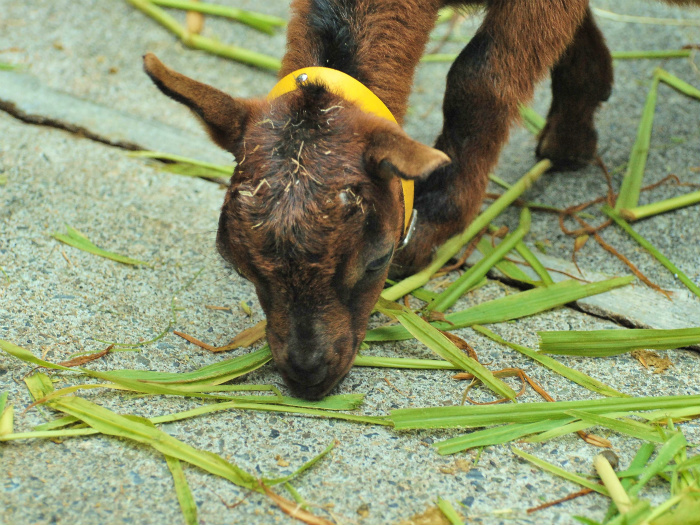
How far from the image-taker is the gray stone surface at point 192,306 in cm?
282

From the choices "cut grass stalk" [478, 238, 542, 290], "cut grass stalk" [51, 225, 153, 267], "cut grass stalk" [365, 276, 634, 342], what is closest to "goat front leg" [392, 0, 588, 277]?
"cut grass stalk" [478, 238, 542, 290]

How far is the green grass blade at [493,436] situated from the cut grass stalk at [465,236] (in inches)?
43.8

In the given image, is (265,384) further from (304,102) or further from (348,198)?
(304,102)

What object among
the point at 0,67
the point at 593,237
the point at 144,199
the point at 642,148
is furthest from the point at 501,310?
the point at 0,67

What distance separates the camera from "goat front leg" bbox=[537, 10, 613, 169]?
5074 millimetres

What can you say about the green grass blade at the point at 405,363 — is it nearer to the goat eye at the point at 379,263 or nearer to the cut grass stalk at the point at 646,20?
the goat eye at the point at 379,263

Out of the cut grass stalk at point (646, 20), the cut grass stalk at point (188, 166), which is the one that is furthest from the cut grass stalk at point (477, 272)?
the cut grass stalk at point (646, 20)

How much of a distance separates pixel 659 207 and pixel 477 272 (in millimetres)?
1469

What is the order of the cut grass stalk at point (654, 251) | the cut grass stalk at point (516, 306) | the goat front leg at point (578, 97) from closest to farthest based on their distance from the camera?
the cut grass stalk at point (516, 306), the cut grass stalk at point (654, 251), the goat front leg at point (578, 97)

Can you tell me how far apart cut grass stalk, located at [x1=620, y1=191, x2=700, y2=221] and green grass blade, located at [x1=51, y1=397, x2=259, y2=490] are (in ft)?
10.5

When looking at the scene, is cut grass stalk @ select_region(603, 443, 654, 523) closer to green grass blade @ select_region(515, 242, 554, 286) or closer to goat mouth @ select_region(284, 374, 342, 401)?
goat mouth @ select_region(284, 374, 342, 401)

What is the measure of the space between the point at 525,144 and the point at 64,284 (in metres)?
3.73

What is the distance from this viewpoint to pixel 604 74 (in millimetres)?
5207

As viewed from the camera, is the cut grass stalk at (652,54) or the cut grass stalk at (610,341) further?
the cut grass stalk at (652,54)
